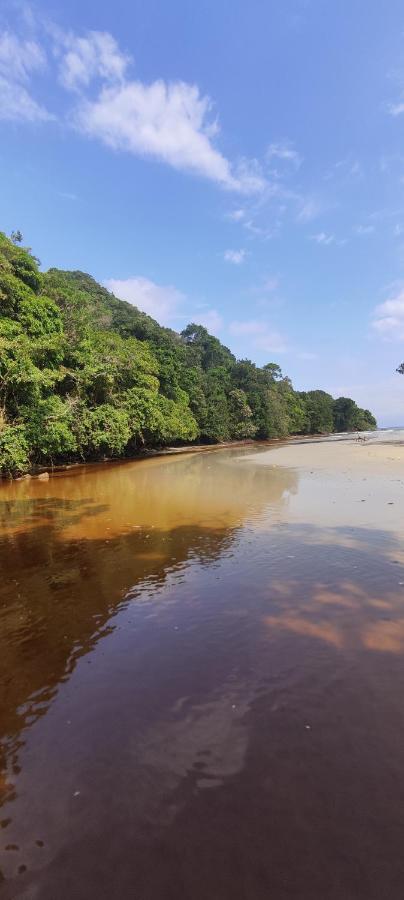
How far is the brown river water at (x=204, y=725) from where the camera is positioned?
2.38m

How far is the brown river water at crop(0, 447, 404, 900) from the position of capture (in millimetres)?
2375

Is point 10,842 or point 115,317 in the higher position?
point 115,317

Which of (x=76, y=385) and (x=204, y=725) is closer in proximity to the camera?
(x=204, y=725)

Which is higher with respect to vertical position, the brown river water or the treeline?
the treeline

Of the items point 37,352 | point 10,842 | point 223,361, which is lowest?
point 10,842

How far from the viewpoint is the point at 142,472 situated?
23578mm

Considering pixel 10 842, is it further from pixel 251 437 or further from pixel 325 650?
pixel 251 437

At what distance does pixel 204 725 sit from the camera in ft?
11.4

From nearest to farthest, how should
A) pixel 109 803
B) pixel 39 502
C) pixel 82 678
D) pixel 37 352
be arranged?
pixel 109 803
pixel 82 678
pixel 39 502
pixel 37 352

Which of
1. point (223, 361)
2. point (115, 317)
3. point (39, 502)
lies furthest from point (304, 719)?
point (223, 361)

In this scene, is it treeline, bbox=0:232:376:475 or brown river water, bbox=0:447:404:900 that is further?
treeline, bbox=0:232:376:475

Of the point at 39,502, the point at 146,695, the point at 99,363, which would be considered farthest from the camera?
the point at 99,363

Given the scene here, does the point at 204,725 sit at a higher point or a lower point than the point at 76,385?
lower

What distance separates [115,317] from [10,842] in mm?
65318
